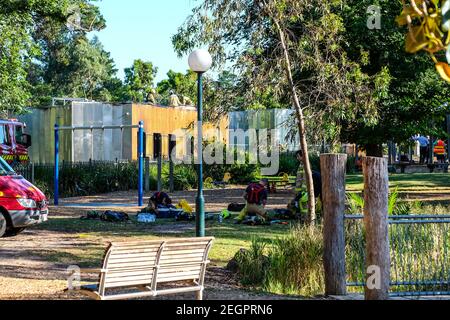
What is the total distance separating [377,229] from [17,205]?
26.6 ft

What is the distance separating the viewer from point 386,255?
8414 mm

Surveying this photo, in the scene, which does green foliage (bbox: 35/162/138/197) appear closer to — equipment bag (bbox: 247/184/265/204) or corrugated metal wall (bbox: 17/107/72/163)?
corrugated metal wall (bbox: 17/107/72/163)

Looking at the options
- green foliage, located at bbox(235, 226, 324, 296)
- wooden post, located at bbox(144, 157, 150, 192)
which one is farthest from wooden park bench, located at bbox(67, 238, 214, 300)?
wooden post, located at bbox(144, 157, 150, 192)

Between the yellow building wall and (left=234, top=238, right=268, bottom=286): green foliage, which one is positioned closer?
(left=234, top=238, right=268, bottom=286): green foliage

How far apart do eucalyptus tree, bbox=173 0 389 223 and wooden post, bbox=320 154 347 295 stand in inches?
217

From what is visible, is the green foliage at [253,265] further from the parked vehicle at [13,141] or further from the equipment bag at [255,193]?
the parked vehicle at [13,141]

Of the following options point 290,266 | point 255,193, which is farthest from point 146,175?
point 290,266

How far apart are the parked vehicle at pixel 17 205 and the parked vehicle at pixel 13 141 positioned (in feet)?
54.5

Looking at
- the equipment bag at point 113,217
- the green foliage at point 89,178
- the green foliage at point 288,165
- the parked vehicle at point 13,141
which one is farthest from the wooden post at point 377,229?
the green foliage at point 288,165

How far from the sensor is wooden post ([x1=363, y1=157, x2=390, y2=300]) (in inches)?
328

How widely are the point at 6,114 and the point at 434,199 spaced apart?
81.5 feet

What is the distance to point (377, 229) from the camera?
835 centimetres

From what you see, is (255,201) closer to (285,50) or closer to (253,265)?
(285,50)
